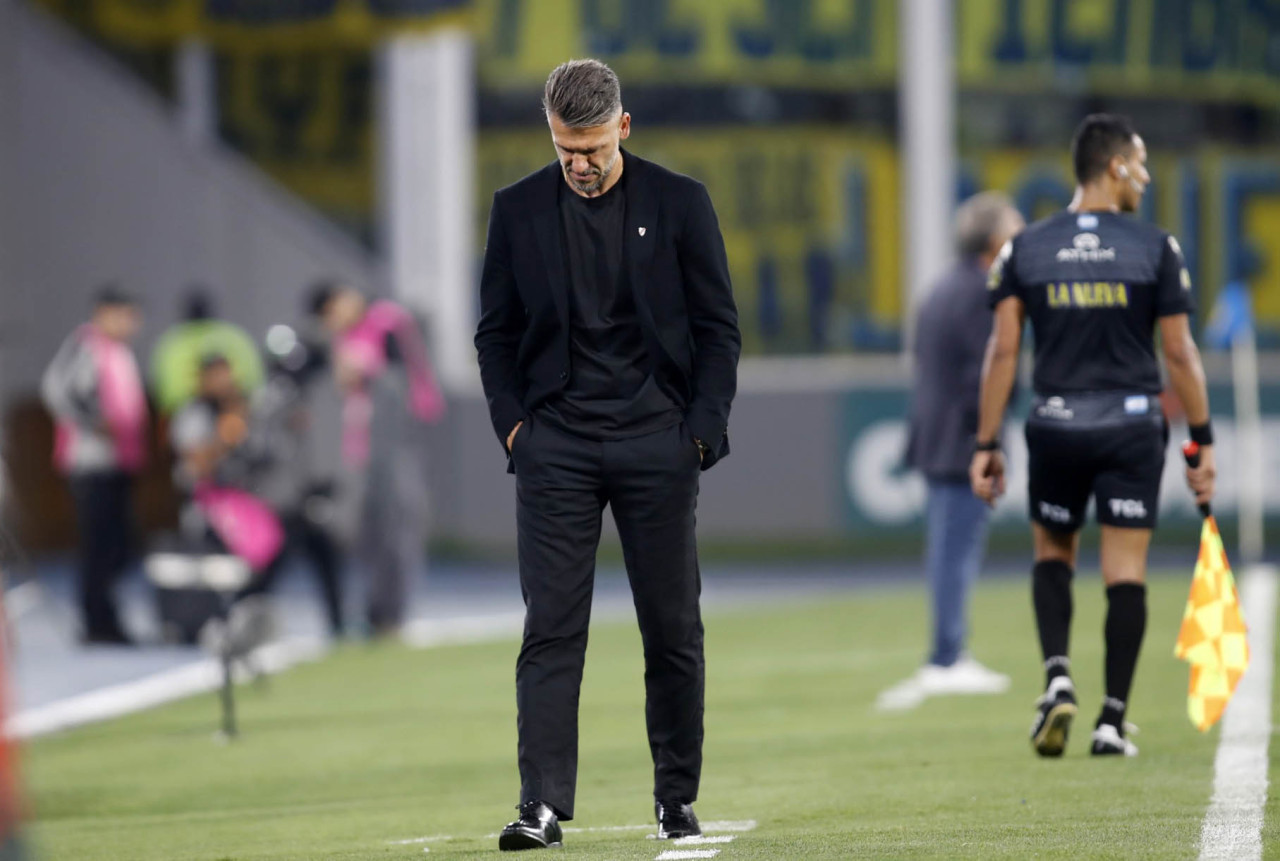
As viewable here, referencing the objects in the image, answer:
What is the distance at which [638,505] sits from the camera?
6270 mm

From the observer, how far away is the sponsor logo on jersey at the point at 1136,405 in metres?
7.91

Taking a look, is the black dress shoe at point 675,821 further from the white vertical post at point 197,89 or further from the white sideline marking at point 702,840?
the white vertical post at point 197,89

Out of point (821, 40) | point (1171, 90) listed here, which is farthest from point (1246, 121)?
point (821, 40)

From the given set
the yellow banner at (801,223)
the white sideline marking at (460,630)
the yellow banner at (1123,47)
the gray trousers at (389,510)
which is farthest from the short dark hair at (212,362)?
the yellow banner at (1123,47)

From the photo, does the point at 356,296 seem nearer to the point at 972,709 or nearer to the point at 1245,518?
the point at 972,709

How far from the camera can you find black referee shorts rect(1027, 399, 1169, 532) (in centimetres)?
789

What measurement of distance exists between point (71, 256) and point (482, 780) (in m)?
16.2

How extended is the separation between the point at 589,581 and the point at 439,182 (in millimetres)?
15203

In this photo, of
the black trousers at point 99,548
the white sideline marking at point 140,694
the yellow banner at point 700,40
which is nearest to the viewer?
the white sideline marking at point 140,694

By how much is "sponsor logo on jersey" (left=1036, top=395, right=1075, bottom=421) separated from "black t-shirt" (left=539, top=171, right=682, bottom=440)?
7.22 feet

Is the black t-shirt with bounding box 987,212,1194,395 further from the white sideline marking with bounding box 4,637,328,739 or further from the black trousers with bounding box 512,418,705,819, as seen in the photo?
the white sideline marking with bounding box 4,637,328,739

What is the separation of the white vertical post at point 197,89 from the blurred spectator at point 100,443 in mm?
9359

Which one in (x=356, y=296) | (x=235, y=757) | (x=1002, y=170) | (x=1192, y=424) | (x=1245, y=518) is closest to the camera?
(x=1192, y=424)

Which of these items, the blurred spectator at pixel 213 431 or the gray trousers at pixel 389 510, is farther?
the gray trousers at pixel 389 510
